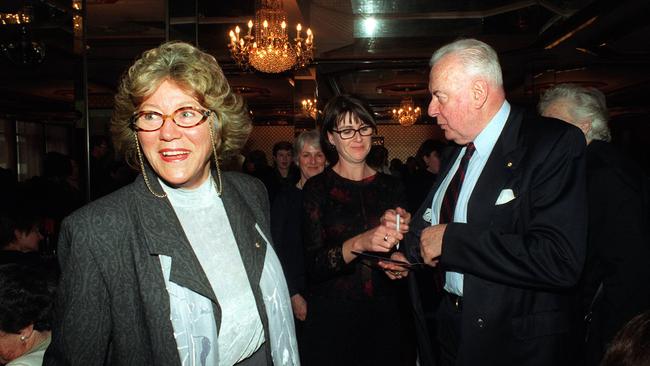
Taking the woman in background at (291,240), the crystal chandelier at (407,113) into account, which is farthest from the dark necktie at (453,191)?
the crystal chandelier at (407,113)

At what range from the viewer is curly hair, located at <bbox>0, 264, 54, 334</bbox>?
2.08 metres

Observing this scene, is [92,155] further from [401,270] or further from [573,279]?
[573,279]

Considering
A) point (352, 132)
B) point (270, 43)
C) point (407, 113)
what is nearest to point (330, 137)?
point (352, 132)

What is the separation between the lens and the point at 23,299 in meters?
2.11

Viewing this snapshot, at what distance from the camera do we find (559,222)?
1.67 metres

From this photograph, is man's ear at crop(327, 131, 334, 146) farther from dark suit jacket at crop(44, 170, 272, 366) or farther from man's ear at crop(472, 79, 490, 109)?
dark suit jacket at crop(44, 170, 272, 366)

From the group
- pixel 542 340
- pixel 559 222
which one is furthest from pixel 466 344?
pixel 559 222

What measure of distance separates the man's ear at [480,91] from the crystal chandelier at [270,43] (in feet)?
18.0

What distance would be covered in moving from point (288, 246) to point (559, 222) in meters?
1.83

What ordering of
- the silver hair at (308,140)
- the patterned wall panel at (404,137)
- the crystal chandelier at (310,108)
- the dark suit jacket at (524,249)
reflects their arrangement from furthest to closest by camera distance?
the patterned wall panel at (404,137) < the crystal chandelier at (310,108) < the silver hair at (308,140) < the dark suit jacket at (524,249)

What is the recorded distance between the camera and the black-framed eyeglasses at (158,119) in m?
1.51

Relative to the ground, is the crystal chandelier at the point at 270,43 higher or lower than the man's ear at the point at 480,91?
higher

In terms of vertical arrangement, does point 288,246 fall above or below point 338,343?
above

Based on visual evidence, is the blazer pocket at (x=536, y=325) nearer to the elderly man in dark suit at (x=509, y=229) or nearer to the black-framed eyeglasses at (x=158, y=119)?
the elderly man in dark suit at (x=509, y=229)
